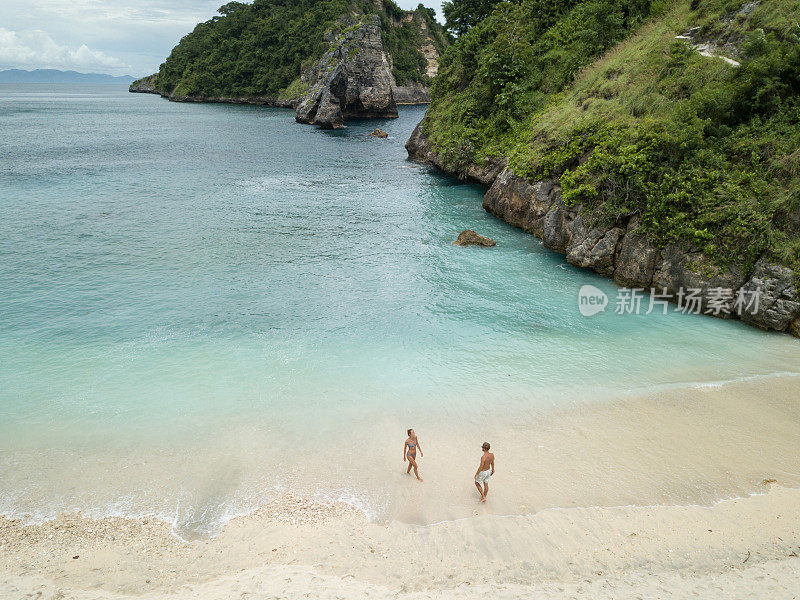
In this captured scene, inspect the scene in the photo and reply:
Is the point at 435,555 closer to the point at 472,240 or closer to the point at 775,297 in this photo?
the point at 775,297

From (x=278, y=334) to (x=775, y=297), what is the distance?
16.6 meters

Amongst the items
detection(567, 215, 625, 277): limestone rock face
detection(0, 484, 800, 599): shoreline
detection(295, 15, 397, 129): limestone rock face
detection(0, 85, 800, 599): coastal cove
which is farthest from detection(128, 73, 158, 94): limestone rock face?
detection(0, 484, 800, 599): shoreline

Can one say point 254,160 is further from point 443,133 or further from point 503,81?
point 503,81

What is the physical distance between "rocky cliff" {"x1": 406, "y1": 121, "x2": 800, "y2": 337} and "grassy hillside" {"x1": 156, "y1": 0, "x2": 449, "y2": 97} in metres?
99.7

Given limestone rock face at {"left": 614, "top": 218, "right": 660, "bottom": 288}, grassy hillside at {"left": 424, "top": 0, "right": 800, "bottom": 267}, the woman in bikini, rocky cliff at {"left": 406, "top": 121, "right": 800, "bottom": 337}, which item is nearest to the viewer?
the woman in bikini

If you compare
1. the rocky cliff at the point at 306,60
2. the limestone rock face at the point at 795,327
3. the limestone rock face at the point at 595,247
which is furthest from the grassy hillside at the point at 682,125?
the rocky cliff at the point at 306,60

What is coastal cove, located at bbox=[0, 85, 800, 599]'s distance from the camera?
27.3ft

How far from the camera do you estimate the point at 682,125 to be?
18.6m

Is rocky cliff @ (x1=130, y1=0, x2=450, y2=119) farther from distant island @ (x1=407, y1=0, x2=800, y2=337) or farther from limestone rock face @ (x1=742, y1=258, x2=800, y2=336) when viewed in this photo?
limestone rock face @ (x1=742, y1=258, x2=800, y2=336)

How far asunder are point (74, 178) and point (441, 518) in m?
42.4

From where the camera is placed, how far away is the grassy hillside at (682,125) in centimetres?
1639

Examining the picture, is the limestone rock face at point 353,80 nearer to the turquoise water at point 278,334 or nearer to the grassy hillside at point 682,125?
the turquoise water at point 278,334

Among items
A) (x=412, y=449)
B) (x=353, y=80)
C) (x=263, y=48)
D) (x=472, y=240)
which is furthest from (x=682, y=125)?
(x=263, y=48)

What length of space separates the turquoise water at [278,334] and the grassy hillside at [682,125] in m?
3.46
